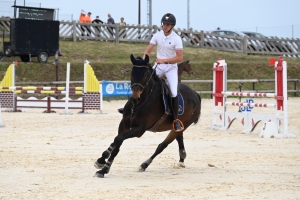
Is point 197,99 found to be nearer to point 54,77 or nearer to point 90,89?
point 90,89

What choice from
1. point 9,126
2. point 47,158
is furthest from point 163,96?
point 9,126

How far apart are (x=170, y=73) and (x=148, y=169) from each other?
1607mm

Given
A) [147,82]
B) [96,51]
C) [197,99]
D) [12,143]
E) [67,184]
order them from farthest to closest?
[96,51], [12,143], [197,99], [147,82], [67,184]

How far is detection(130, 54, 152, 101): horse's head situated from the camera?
10.2 m

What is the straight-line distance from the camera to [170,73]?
11.3 metres

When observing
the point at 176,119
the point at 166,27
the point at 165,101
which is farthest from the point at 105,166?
the point at 166,27

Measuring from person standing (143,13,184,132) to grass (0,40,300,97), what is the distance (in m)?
22.6

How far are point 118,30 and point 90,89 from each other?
19433 mm

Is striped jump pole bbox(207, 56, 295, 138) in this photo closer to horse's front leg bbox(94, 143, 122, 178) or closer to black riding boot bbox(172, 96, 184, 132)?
black riding boot bbox(172, 96, 184, 132)

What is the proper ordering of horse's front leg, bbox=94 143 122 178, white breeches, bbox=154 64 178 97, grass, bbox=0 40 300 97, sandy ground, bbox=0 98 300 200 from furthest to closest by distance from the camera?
grass, bbox=0 40 300 97 < white breeches, bbox=154 64 178 97 < horse's front leg, bbox=94 143 122 178 < sandy ground, bbox=0 98 300 200

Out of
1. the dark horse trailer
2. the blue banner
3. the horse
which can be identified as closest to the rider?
the horse

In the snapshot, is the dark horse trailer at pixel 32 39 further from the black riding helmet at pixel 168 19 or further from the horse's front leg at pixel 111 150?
the horse's front leg at pixel 111 150

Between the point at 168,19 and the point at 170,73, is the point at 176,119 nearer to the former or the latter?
the point at 170,73

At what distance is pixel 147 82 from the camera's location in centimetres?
1048
